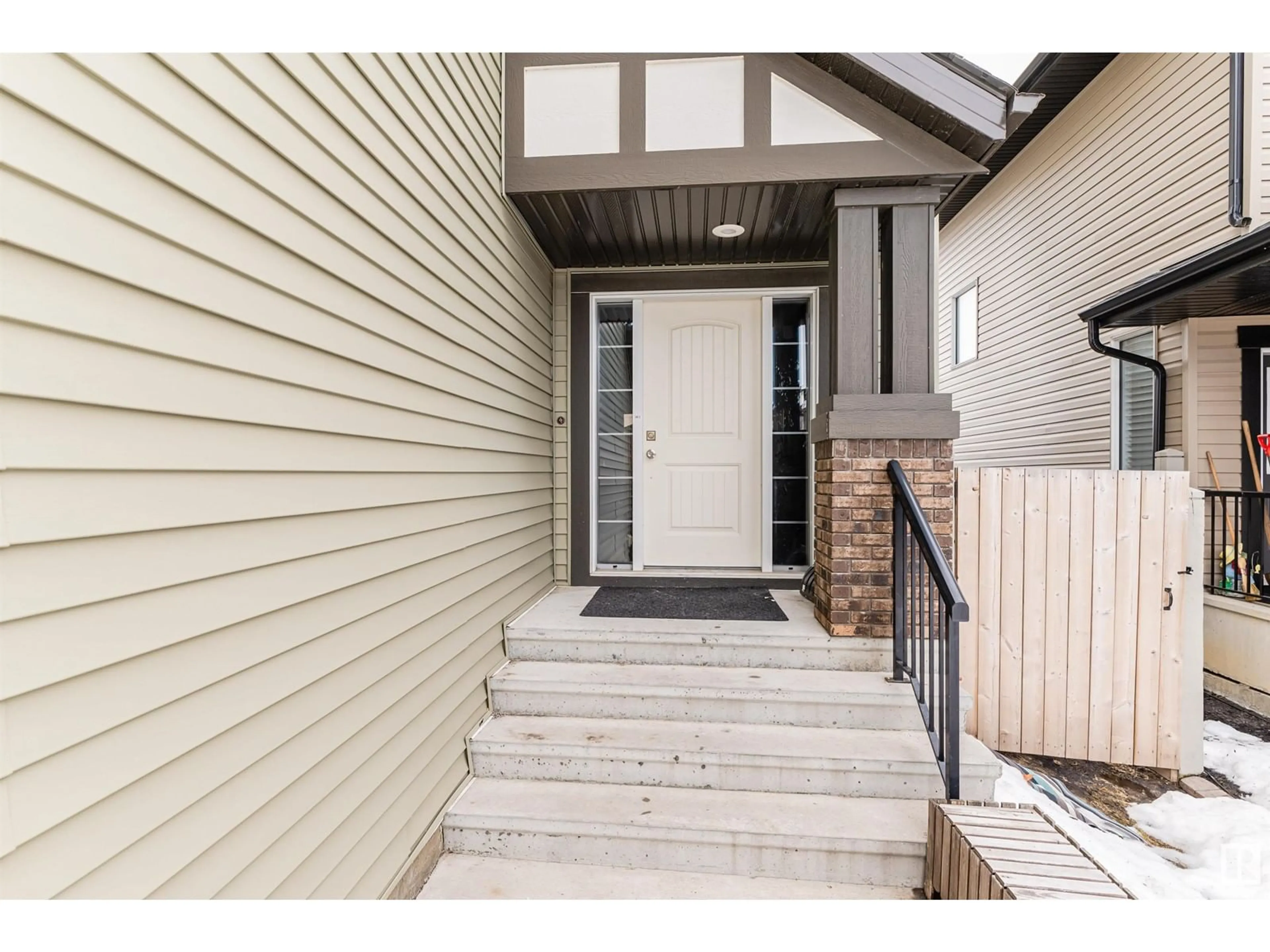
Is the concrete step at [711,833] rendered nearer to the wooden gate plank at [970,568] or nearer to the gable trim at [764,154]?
the wooden gate plank at [970,568]

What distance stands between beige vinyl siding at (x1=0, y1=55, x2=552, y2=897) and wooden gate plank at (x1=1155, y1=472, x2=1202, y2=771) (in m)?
3.25

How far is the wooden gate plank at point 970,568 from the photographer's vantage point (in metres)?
2.89

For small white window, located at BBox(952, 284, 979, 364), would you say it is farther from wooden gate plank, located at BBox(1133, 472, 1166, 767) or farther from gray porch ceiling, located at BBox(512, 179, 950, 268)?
wooden gate plank, located at BBox(1133, 472, 1166, 767)

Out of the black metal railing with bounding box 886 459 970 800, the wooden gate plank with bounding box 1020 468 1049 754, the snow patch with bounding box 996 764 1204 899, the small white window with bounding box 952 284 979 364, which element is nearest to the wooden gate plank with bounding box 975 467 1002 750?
the wooden gate plank with bounding box 1020 468 1049 754

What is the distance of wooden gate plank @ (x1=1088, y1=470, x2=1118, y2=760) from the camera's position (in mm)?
2812

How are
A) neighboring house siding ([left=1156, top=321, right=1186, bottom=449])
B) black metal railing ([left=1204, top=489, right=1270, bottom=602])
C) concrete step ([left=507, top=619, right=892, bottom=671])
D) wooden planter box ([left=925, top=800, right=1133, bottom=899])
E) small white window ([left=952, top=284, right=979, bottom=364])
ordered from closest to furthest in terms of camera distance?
1. wooden planter box ([left=925, top=800, right=1133, bottom=899])
2. concrete step ([left=507, top=619, right=892, bottom=671])
3. black metal railing ([left=1204, top=489, right=1270, bottom=602])
4. neighboring house siding ([left=1156, top=321, right=1186, bottom=449])
5. small white window ([left=952, top=284, right=979, bottom=364])

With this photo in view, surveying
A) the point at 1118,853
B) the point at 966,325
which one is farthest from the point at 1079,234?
the point at 1118,853

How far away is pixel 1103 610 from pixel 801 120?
8.94 feet

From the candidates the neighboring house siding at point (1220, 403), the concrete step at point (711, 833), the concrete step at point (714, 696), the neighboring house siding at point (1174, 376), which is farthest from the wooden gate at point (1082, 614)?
the neighboring house siding at point (1174, 376)

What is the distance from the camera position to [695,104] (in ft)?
9.09

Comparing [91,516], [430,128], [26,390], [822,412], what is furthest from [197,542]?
[822,412]

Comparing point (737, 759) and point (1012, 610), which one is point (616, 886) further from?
point (1012, 610)

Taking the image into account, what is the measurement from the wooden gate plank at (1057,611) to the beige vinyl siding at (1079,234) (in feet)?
8.80

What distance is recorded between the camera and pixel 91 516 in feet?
3.01
